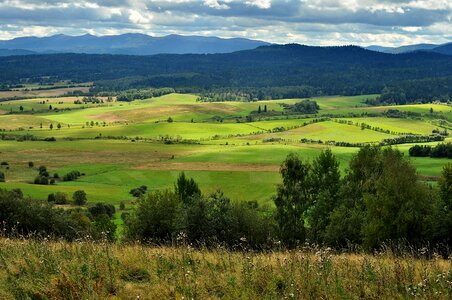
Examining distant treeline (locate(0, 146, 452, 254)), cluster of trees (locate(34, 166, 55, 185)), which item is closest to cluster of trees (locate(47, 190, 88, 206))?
cluster of trees (locate(34, 166, 55, 185))

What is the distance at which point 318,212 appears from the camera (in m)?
46.1

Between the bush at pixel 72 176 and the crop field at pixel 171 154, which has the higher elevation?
the crop field at pixel 171 154

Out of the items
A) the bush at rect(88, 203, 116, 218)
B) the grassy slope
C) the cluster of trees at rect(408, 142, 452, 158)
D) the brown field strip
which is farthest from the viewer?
the cluster of trees at rect(408, 142, 452, 158)

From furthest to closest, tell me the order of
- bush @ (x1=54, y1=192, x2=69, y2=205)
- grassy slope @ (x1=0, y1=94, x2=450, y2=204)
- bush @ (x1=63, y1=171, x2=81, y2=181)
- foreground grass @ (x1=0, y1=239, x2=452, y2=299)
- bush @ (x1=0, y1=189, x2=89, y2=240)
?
1. bush @ (x1=63, y1=171, x2=81, y2=181)
2. grassy slope @ (x1=0, y1=94, x2=450, y2=204)
3. bush @ (x1=54, y1=192, x2=69, y2=205)
4. bush @ (x1=0, y1=189, x2=89, y2=240)
5. foreground grass @ (x1=0, y1=239, x2=452, y2=299)

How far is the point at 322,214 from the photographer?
46188mm

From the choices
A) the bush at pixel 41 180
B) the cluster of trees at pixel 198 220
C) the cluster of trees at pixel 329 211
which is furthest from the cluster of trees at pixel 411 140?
the cluster of trees at pixel 198 220

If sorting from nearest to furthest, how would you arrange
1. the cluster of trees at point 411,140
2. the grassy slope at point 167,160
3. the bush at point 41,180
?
the grassy slope at point 167,160, the bush at point 41,180, the cluster of trees at point 411,140

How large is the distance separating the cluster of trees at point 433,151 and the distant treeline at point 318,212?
79.1 metres

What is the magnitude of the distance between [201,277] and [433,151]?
121 metres

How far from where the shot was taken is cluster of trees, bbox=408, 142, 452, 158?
118 meters

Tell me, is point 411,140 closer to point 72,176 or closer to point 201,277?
point 72,176

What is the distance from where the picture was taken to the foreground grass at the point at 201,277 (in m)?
9.89

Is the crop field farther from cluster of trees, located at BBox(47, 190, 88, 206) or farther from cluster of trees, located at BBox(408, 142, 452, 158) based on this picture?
cluster of trees, located at BBox(408, 142, 452, 158)

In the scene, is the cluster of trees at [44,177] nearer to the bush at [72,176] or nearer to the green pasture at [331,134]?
the bush at [72,176]
